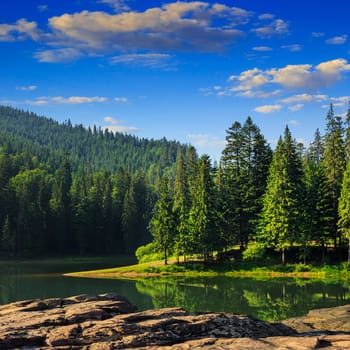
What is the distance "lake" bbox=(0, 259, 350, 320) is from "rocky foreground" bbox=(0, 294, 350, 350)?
59.0 feet

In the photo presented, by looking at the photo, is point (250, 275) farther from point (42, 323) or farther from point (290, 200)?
point (42, 323)

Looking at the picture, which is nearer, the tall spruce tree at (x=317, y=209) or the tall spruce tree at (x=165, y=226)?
the tall spruce tree at (x=317, y=209)

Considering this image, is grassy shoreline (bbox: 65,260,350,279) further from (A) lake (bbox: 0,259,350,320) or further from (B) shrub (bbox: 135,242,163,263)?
(B) shrub (bbox: 135,242,163,263)

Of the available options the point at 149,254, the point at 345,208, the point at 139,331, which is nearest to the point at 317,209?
the point at 345,208

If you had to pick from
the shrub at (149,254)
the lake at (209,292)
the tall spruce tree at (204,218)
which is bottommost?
the lake at (209,292)

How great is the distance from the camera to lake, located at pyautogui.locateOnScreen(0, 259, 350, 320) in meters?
34.6

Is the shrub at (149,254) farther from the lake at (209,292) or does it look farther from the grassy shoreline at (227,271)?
the lake at (209,292)

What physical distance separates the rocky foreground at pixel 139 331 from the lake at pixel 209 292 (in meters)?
18.0

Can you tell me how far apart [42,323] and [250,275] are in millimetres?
45653

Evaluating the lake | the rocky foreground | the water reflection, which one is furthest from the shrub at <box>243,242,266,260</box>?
the rocky foreground

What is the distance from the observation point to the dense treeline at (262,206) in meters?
58.8

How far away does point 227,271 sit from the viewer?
2302 inches

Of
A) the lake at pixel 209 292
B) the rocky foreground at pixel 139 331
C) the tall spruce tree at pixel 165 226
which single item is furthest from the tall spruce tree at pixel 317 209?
the rocky foreground at pixel 139 331

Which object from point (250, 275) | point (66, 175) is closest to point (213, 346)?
point (250, 275)
